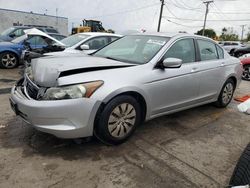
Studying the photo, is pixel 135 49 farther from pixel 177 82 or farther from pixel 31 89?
pixel 31 89

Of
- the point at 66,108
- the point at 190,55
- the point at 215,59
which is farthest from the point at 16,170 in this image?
the point at 215,59

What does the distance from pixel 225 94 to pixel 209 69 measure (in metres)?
0.98

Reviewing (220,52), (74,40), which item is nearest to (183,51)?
(220,52)

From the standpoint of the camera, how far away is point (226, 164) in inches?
126

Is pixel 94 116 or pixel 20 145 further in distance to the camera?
pixel 20 145

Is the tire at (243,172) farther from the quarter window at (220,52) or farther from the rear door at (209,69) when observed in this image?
the quarter window at (220,52)

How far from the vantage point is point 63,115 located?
294 cm

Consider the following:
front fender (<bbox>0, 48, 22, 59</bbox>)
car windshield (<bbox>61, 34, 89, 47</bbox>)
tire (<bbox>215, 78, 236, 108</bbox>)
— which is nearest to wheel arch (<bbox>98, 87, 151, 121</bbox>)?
tire (<bbox>215, 78, 236, 108</bbox>)

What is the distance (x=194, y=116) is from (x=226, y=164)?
5.58 feet

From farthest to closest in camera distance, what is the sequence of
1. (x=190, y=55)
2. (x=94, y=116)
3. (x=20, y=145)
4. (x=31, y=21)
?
(x=31, y=21)
(x=190, y=55)
(x=20, y=145)
(x=94, y=116)

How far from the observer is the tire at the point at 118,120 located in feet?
10.4

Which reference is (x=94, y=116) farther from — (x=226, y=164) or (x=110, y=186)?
(x=226, y=164)

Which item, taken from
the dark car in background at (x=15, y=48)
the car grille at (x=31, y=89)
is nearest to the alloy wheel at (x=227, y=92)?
the car grille at (x=31, y=89)

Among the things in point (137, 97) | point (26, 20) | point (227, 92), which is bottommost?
point (227, 92)
